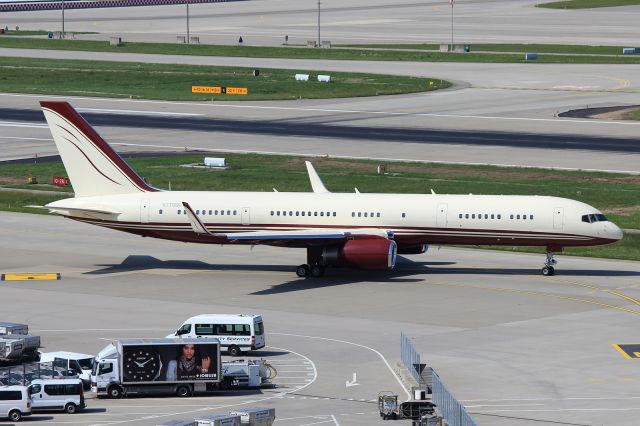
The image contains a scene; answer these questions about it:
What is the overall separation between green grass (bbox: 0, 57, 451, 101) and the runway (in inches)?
3106

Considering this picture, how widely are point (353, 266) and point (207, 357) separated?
24.6m

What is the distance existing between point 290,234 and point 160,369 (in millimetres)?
25004

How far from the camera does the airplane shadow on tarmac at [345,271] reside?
7962 centimetres

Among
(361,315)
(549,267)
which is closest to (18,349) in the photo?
(361,315)

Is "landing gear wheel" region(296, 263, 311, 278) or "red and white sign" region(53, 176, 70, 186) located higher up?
"red and white sign" region(53, 176, 70, 186)

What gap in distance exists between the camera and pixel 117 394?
5531 cm

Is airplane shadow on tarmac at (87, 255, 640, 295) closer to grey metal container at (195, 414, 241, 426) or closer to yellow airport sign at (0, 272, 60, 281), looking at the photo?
yellow airport sign at (0, 272, 60, 281)

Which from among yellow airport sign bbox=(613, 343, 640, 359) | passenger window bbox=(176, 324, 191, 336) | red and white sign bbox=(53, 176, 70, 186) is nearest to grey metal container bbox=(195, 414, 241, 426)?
passenger window bbox=(176, 324, 191, 336)

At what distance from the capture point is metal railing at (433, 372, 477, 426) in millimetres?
45763

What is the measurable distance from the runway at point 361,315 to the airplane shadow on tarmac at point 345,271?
0.13 meters

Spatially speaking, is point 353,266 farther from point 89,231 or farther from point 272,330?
point 89,231

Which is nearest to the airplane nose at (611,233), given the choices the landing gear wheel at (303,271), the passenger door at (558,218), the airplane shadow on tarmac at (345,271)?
the passenger door at (558,218)

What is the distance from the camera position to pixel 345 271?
83.7 metres

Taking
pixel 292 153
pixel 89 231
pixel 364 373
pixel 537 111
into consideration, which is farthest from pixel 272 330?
pixel 537 111
